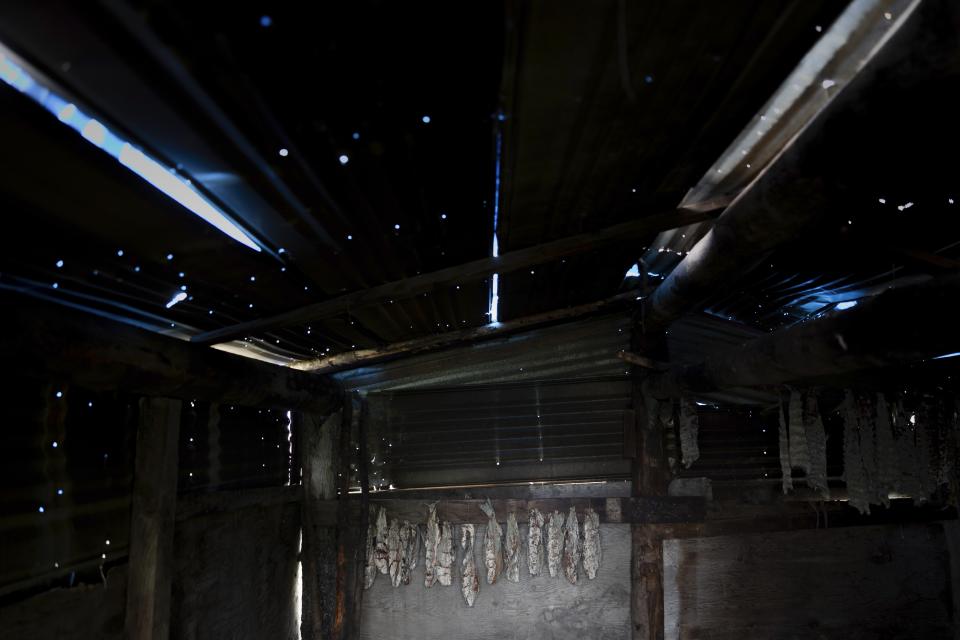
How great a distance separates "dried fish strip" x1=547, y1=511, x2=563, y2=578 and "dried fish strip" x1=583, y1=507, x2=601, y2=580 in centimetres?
31

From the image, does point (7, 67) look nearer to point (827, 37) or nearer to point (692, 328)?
point (827, 37)

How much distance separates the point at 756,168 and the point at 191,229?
292 centimetres

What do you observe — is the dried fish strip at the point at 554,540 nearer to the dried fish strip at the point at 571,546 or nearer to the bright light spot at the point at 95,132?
the dried fish strip at the point at 571,546

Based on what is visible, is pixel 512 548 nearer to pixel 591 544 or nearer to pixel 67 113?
pixel 591 544

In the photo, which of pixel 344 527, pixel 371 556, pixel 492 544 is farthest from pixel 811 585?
pixel 344 527

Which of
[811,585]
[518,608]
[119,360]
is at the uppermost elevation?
[119,360]

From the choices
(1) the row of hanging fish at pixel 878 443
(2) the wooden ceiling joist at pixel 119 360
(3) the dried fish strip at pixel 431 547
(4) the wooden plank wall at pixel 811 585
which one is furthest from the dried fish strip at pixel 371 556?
(1) the row of hanging fish at pixel 878 443

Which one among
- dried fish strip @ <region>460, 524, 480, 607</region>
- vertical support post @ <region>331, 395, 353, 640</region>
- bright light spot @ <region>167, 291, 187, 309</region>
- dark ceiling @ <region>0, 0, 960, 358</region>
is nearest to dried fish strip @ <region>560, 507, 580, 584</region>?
dried fish strip @ <region>460, 524, 480, 607</region>

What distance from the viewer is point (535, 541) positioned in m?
7.53

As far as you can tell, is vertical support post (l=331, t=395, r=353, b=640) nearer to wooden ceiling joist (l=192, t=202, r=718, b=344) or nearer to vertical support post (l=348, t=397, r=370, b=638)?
vertical support post (l=348, t=397, r=370, b=638)

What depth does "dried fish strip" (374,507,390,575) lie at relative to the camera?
759 cm

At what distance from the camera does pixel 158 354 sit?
362 centimetres

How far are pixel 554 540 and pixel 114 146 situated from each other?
22.0 feet

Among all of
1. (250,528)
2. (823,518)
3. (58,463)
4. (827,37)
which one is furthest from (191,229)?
(823,518)
